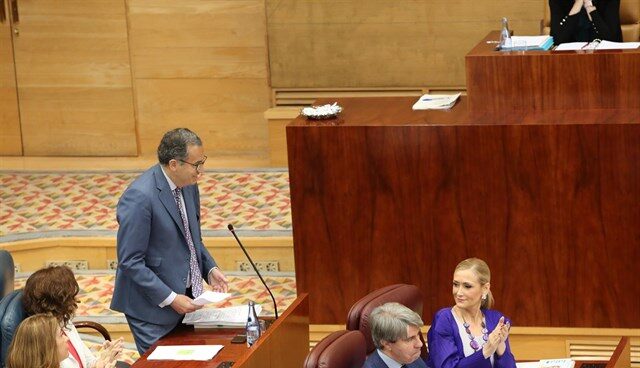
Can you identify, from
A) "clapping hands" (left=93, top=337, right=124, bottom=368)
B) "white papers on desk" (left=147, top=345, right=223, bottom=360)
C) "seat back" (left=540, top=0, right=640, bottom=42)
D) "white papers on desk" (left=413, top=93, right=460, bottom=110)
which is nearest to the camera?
"clapping hands" (left=93, top=337, right=124, bottom=368)

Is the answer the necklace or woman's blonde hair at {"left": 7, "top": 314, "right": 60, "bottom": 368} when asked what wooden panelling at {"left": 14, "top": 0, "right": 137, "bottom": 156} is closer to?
the necklace

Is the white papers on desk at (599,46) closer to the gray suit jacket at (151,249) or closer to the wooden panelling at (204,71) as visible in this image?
the gray suit jacket at (151,249)

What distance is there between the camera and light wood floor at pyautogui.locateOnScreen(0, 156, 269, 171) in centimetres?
962

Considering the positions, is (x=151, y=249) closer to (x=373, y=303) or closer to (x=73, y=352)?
(x=73, y=352)

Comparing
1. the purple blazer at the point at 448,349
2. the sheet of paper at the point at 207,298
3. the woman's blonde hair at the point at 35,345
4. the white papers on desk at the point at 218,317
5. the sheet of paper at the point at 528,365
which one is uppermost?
the woman's blonde hair at the point at 35,345

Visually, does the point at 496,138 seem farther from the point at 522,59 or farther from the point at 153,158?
the point at 153,158

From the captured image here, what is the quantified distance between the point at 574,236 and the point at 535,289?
34cm

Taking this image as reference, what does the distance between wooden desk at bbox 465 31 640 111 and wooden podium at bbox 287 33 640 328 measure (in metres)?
0.01

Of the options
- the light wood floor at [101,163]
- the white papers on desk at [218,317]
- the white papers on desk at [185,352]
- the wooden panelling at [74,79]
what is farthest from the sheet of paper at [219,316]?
the wooden panelling at [74,79]

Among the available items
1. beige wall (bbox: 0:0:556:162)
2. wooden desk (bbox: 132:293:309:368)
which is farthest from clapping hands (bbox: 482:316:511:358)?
beige wall (bbox: 0:0:556:162)

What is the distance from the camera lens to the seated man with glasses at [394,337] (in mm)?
4527

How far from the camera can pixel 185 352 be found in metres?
4.88

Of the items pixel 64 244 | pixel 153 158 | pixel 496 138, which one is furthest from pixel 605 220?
pixel 153 158

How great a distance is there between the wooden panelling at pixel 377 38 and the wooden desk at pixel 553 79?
2807 millimetres
